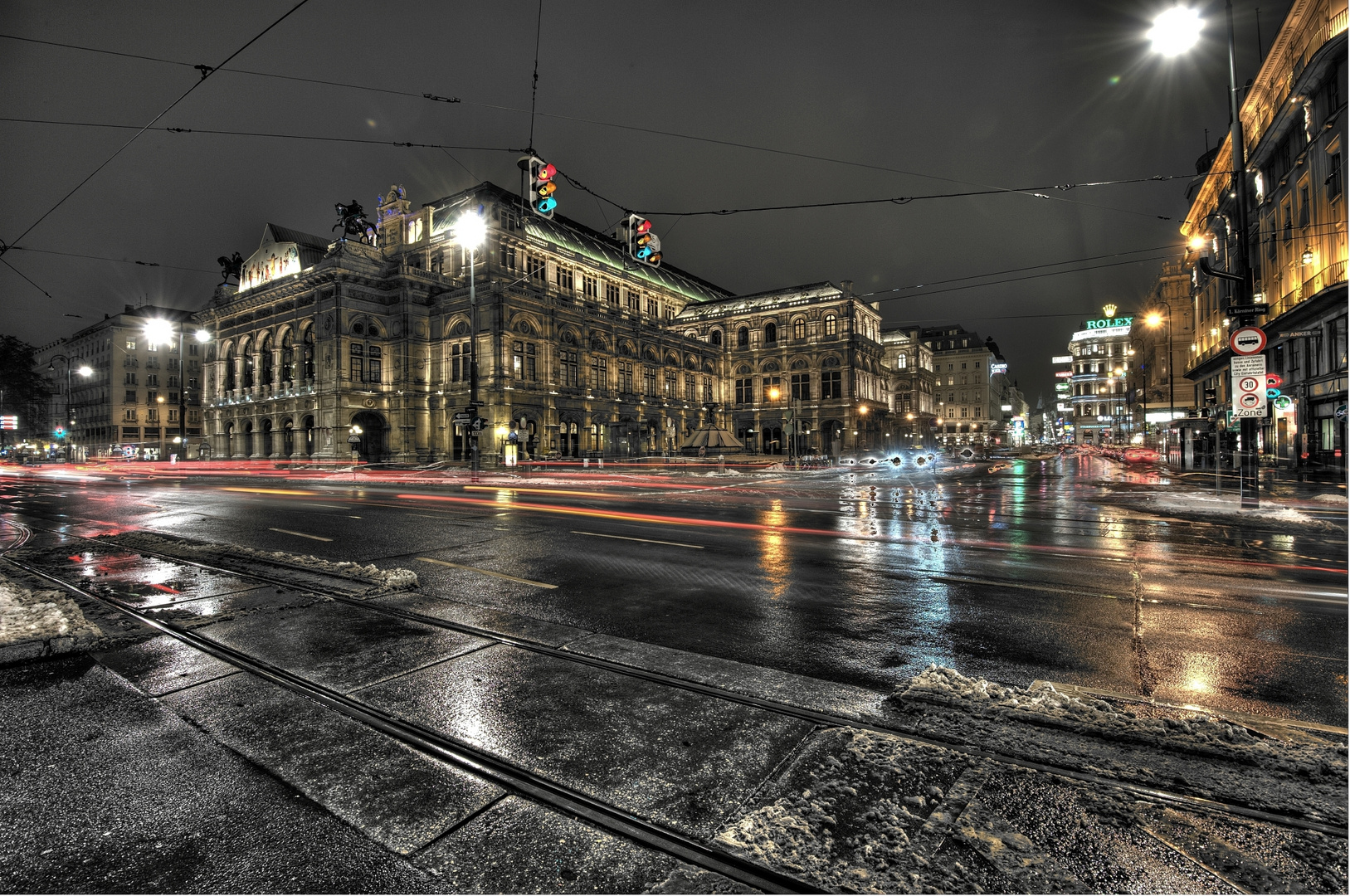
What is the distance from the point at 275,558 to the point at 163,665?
13.3 feet

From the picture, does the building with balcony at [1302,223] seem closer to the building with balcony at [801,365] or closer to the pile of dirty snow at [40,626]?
the pile of dirty snow at [40,626]

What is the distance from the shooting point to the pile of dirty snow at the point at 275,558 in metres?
6.92

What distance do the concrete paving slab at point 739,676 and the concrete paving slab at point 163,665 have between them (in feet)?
8.48

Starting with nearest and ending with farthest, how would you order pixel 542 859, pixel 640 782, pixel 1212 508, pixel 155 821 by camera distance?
1. pixel 542 859
2. pixel 155 821
3. pixel 640 782
4. pixel 1212 508

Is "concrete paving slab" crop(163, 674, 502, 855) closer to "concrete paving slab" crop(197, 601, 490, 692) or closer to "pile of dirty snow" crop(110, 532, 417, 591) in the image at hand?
"concrete paving slab" crop(197, 601, 490, 692)

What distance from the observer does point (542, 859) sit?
7.79 ft

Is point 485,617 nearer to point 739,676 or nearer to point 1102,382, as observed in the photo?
point 739,676

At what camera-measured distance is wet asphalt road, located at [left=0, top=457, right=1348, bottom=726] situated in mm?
4586

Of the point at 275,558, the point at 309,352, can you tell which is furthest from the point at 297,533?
the point at 309,352

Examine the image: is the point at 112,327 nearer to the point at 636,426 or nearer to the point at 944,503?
the point at 636,426

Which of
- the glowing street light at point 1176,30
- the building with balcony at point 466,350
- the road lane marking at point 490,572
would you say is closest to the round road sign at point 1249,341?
the glowing street light at point 1176,30

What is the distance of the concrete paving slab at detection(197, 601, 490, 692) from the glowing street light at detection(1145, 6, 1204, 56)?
15477 millimetres

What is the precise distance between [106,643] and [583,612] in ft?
12.8

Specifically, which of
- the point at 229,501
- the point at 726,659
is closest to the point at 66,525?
the point at 229,501
